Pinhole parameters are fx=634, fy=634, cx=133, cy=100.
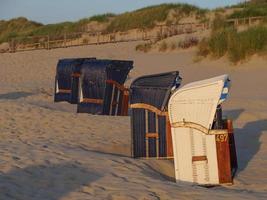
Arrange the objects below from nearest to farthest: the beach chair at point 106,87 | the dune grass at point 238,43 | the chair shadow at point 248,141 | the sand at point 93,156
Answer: the sand at point 93,156
the chair shadow at point 248,141
the beach chair at point 106,87
the dune grass at point 238,43

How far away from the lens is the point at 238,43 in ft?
78.1

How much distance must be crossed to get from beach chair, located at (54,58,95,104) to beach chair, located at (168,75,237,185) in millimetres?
8045

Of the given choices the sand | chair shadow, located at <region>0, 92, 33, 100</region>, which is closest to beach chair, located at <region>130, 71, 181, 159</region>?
the sand

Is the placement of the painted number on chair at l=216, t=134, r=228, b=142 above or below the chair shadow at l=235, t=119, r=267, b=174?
above

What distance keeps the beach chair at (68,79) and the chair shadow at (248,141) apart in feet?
16.0

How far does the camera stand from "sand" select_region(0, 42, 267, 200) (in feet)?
22.7

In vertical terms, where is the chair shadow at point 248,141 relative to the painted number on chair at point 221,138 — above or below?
below

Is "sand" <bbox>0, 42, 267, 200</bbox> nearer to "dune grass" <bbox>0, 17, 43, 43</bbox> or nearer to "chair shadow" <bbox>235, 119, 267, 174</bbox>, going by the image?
"chair shadow" <bbox>235, 119, 267, 174</bbox>

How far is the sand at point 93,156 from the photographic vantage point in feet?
22.7

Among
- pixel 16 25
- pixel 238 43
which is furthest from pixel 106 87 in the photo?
pixel 16 25

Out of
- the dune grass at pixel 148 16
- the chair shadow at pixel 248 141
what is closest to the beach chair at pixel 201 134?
the chair shadow at pixel 248 141

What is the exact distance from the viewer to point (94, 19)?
195 ft

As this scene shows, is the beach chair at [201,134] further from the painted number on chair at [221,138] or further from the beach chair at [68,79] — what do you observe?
the beach chair at [68,79]

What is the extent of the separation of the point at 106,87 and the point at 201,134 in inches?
235
